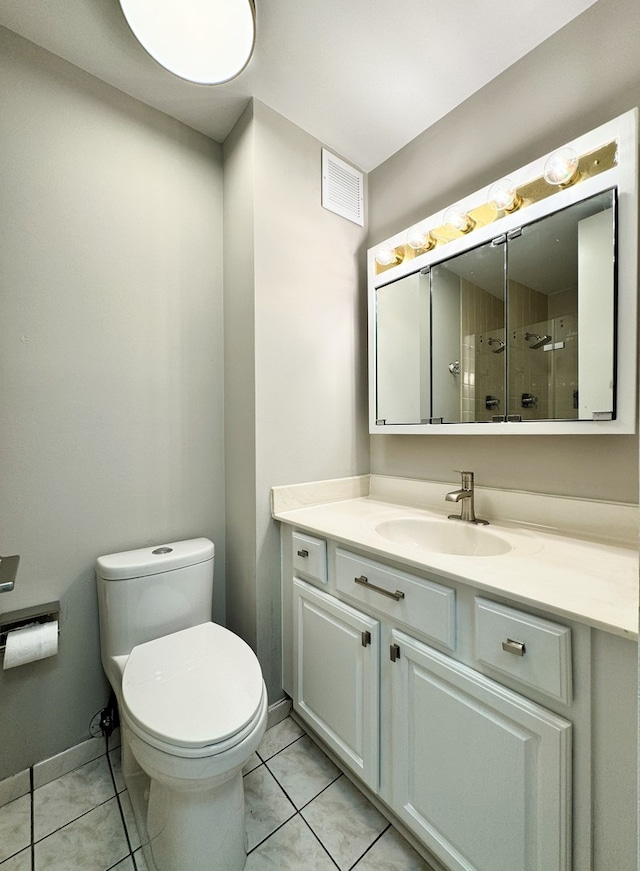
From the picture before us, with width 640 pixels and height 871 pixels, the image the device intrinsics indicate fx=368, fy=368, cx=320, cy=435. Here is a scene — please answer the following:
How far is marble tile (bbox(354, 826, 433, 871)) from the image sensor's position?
0.97m

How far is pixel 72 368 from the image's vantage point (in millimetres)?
1269

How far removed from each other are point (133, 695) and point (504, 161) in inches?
81.0

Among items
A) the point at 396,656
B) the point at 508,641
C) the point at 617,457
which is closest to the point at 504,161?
the point at 617,457

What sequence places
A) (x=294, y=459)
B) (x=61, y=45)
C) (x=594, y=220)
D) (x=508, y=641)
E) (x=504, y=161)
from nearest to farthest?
(x=508, y=641) < (x=594, y=220) < (x=61, y=45) < (x=504, y=161) < (x=294, y=459)

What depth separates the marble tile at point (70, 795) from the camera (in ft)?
3.60

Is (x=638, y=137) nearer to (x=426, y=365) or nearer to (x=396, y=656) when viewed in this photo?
(x=426, y=365)

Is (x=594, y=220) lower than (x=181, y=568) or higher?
higher

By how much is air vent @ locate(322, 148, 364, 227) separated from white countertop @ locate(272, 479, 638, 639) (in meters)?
1.39

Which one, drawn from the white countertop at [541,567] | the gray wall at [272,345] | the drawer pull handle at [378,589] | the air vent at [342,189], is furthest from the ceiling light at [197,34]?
the drawer pull handle at [378,589]

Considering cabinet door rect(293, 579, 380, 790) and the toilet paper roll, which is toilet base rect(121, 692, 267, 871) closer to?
cabinet door rect(293, 579, 380, 790)

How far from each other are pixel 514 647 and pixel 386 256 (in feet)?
5.00

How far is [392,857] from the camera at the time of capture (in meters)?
0.99

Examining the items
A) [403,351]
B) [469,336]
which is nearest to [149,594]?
[403,351]

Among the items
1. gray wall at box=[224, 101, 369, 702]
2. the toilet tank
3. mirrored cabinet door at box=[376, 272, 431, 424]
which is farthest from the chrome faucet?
the toilet tank
